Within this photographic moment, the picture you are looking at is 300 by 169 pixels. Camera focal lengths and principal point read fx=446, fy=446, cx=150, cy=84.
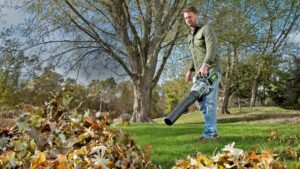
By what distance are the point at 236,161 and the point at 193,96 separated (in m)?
3.11

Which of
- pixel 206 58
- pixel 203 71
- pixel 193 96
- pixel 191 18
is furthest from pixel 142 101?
pixel 193 96

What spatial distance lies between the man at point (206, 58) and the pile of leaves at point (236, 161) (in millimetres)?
5161

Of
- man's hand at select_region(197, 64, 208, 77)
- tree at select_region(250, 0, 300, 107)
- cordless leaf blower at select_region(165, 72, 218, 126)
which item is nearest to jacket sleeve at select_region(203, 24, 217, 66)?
man's hand at select_region(197, 64, 208, 77)

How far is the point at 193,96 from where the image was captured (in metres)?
4.43

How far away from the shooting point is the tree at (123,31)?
19.8 meters

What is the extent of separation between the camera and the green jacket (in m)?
6.88

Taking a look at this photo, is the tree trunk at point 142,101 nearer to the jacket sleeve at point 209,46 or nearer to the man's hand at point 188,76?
the man's hand at point 188,76

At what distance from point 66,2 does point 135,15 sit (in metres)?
3.40

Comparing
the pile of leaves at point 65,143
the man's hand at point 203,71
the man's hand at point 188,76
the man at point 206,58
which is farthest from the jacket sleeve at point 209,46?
the pile of leaves at point 65,143

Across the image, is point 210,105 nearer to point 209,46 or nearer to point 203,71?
point 203,71

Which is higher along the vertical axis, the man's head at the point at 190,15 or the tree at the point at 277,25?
the tree at the point at 277,25

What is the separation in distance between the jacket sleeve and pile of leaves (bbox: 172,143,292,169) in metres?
5.39

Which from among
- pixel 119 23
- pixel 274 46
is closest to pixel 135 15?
pixel 119 23

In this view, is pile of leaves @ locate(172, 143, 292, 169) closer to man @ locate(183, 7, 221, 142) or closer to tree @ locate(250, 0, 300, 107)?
man @ locate(183, 7, 221, 142)
